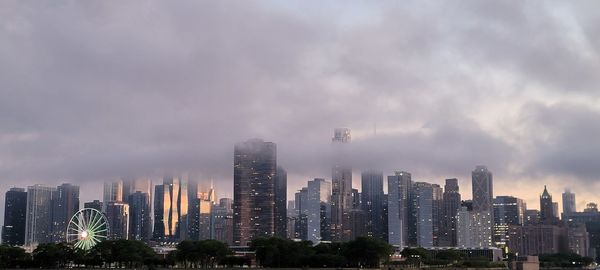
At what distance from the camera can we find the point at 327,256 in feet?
639

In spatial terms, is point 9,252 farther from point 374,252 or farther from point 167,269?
point 374,252

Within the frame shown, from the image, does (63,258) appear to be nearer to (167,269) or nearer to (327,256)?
(167,269)

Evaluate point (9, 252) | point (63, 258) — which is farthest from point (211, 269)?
point (9, 252)

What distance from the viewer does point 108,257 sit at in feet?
656

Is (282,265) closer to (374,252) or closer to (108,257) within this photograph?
(374,252)

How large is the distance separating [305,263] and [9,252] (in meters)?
82.2

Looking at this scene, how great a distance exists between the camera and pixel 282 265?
199 m

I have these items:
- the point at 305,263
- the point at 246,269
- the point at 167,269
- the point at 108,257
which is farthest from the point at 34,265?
the point at 305,263

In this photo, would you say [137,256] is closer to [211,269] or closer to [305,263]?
[211,269]

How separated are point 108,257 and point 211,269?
2996cm

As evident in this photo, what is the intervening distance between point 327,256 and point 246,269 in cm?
2232

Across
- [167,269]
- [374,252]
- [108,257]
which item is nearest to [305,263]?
[374,252]

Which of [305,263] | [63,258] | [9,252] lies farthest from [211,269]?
[9,252]

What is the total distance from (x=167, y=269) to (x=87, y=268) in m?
25.1
